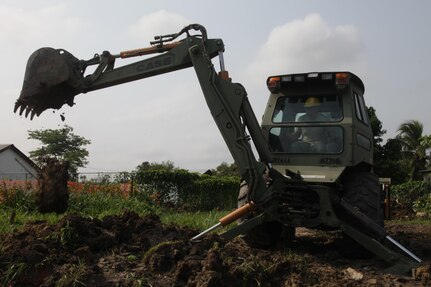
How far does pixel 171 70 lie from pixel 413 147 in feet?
115

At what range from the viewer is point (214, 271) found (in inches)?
180

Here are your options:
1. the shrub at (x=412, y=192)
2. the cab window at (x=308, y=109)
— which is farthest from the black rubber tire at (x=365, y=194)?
the shrub at (x=412, y=192)

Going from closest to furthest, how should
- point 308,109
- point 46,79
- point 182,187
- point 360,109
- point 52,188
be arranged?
point 46,79, point 308,109, point 360,109, point 52,188, point 182,187

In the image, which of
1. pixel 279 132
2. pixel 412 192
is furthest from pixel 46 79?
pixel 412 192

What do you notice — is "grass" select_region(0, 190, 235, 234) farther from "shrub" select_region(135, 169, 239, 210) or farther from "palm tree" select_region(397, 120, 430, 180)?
"palm tree" select_region(397, 120, 430, 180)

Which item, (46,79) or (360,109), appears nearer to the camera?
(46,79)

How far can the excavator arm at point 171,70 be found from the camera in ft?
21.1

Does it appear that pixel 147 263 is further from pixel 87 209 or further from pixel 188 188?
pixel 188 188

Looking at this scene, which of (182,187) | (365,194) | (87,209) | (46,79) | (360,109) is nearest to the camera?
(365,194)

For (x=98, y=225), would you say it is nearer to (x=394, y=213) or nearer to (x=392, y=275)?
(x=392, y=275)

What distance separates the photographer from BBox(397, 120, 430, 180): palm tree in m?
36.2

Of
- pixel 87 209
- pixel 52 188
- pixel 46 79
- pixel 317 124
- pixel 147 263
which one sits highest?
pixel 46 79

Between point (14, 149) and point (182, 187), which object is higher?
point (14, 149)

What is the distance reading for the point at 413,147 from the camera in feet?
125
